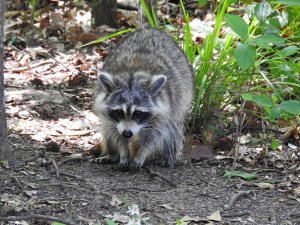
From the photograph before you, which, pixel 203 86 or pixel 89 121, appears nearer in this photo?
pixel 203 86

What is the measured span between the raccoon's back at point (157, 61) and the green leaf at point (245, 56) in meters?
1.17

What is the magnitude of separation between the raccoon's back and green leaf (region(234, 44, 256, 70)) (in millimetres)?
1167

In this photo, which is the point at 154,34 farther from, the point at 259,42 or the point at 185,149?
the point at 259,42

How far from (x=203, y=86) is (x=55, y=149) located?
1.23 meters

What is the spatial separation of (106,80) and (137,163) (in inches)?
25.0

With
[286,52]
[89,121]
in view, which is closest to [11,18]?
[89,121]

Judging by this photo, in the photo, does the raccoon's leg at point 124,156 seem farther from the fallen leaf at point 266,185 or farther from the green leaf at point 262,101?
the green leaf at point 262,101

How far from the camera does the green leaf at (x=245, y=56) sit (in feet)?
13.1

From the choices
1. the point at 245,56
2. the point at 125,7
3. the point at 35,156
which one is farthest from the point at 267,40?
the point at 125,7

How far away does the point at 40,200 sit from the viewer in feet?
13.0

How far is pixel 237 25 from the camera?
408 centimetres

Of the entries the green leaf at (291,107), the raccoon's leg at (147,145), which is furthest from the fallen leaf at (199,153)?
the green leaf at (291,107)

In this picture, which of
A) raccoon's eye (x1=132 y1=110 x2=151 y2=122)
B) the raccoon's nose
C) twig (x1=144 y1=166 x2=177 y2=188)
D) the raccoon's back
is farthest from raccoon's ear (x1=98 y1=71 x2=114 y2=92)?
twig (x1=144 y1=166 x2=177 y2=188)

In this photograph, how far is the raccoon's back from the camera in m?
5.23
